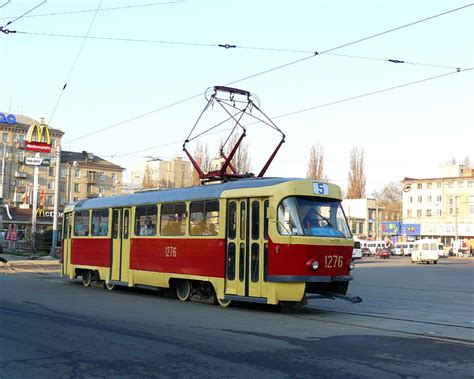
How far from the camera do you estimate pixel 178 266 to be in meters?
16.1

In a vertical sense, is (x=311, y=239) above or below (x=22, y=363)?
above

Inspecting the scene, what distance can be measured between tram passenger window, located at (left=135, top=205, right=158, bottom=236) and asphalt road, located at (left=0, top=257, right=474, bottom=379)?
7.82 feet

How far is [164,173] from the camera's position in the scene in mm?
107562

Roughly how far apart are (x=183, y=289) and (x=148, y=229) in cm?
231

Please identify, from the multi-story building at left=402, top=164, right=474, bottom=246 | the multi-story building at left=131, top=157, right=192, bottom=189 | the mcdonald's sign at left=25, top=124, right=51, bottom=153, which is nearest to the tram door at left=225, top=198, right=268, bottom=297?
the mcdonald's sign at left=25, top=124, right=51, bottom=153

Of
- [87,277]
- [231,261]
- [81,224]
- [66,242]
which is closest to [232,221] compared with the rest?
[231,261]

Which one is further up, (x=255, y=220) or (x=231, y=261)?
(x=255, y=220)

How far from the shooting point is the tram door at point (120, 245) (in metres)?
18.6

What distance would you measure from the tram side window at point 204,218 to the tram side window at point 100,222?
16.3 ft

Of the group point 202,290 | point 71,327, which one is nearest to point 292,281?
point 202,290

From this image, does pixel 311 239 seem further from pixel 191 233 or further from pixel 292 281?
pixel 191 233

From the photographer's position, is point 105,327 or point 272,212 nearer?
point 105,327

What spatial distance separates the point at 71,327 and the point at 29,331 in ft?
2.47

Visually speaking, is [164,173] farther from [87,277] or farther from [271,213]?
[271,213]
